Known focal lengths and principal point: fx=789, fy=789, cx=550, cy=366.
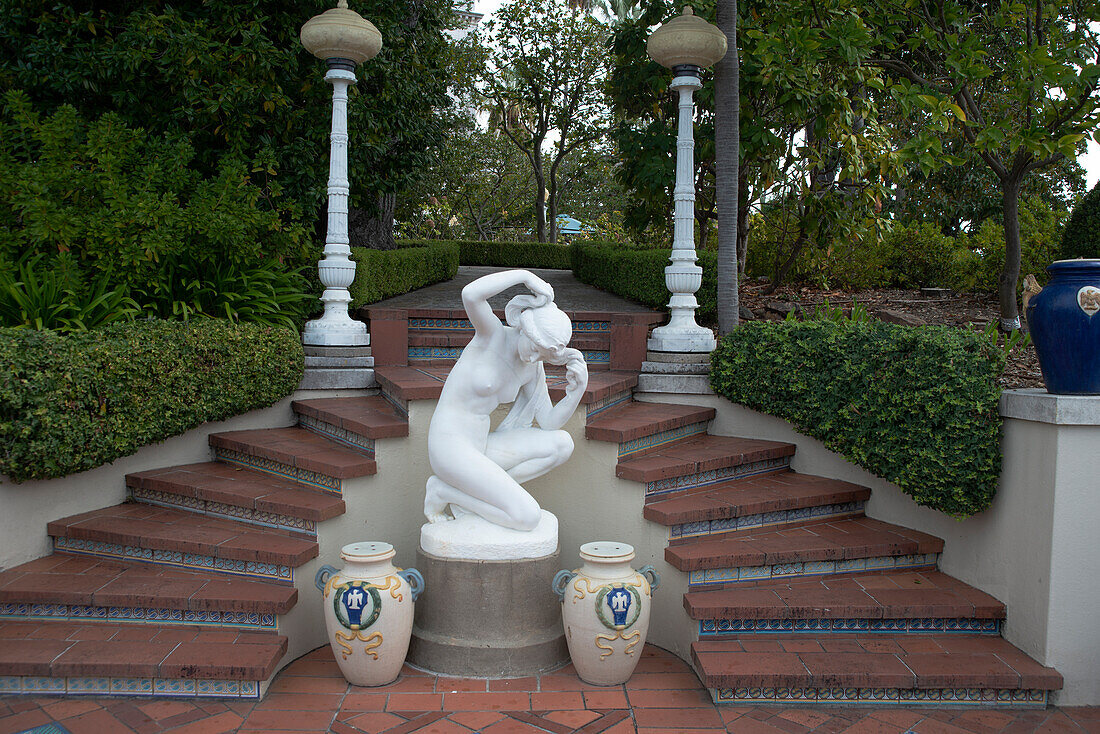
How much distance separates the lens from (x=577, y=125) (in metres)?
16.0

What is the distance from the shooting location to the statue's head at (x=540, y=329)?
143 inches

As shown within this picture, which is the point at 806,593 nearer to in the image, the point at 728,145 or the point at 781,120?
the point at 728,145

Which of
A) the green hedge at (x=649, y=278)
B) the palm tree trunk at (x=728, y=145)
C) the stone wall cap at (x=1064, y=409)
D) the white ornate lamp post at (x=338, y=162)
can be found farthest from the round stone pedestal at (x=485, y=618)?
the green hedge at (x=649, y=278)

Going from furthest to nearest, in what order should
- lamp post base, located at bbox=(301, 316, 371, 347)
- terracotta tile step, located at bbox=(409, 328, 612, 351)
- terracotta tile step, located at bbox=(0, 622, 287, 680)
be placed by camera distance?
terracotta tile step, located at bbox=(409, 328, 612, 351) < lamp post base, located at bbox=(301, 316, 371, 347) < terracotta tile step, located at bbox=(0, 622, 287, 680)

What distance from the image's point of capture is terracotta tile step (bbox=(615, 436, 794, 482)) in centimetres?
459

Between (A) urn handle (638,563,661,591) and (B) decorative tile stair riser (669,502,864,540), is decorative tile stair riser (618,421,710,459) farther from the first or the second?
(A) urn handle (638,563,661,591)

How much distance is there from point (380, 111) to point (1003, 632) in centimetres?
698

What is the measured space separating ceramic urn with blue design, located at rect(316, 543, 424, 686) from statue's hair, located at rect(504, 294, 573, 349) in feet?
4.01

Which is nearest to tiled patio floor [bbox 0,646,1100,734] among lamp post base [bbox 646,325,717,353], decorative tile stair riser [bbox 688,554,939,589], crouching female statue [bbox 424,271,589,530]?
decorative tile stair riser [bbox 688,554,939,589]

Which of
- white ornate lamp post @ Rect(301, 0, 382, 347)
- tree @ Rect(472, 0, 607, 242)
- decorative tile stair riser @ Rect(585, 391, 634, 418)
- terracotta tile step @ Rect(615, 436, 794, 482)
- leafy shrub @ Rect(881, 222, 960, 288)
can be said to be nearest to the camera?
terracotta tile step @ Rect(615, 436, 794, 482)

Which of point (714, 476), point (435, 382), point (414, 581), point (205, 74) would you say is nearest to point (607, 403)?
point (714, 476)

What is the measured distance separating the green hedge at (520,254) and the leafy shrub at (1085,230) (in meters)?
9.65

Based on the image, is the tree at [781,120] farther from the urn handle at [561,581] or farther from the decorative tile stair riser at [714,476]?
the urn handle at [561,581]

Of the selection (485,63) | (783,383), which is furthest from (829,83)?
(485,63)
